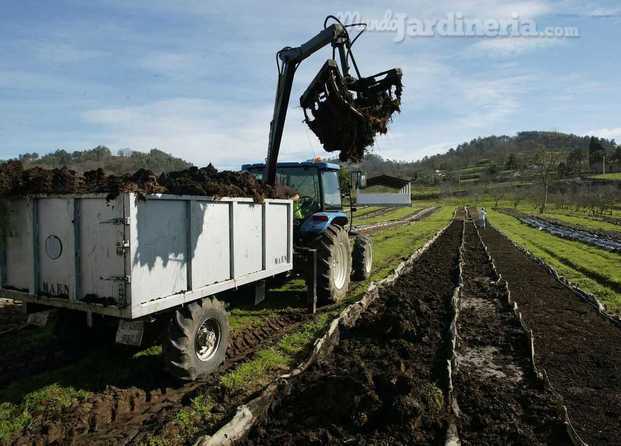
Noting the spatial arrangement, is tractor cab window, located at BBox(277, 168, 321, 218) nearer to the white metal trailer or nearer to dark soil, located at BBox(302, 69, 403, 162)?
dark soil, located at BBox(302, 69, 403, 162)

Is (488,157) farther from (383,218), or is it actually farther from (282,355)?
(282,355)

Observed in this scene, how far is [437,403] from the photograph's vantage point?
4340 millimetres

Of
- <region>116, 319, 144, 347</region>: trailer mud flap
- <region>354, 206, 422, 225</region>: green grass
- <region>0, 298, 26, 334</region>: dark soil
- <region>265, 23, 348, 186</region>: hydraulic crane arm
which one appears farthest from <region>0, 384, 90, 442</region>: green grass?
<region>354, 206, 422, 225</region>: green grass

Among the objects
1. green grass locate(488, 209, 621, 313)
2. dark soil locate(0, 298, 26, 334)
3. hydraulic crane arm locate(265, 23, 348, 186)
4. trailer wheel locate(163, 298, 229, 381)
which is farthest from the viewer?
green grass locate(488, 209, 621, 313)

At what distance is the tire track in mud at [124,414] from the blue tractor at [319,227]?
2.95m

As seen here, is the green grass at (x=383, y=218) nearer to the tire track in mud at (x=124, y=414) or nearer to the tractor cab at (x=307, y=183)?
the tractor cab at (x=307, y=183)

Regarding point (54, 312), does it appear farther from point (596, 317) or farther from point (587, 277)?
point (587, 277)

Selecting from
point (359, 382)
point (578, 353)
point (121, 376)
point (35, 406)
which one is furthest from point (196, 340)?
point (578, 353)

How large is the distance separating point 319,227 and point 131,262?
4630 mm

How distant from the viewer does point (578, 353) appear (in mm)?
6176

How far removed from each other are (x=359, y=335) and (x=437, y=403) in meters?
2.40

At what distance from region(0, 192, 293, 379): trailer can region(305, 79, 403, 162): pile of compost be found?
2.38 m

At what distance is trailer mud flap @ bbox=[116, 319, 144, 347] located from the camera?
14.2 ft

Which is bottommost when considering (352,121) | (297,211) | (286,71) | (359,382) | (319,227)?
(359,382)
